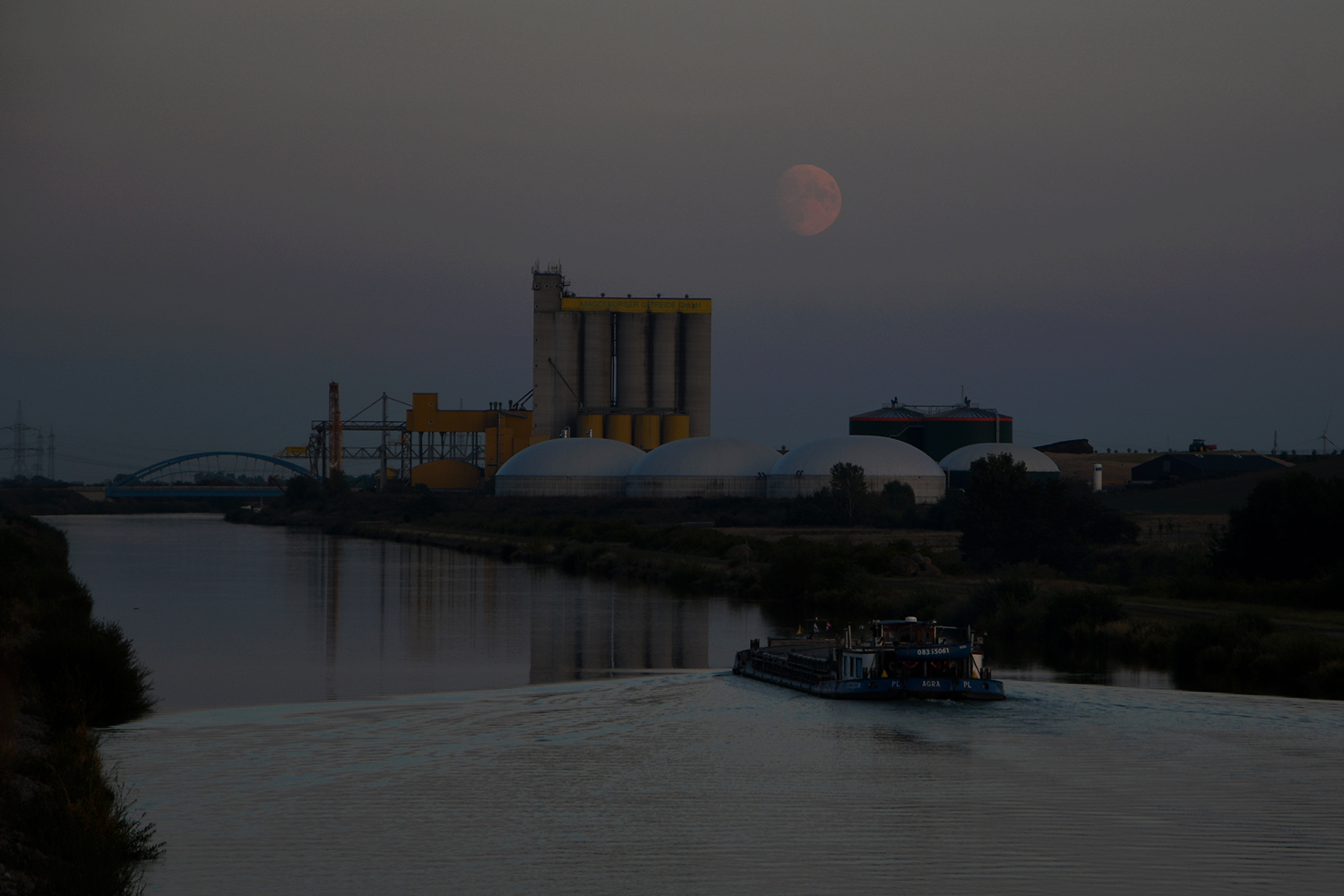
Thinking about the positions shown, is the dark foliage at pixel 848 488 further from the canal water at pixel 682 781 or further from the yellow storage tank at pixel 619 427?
the canal water at pixel 682 781

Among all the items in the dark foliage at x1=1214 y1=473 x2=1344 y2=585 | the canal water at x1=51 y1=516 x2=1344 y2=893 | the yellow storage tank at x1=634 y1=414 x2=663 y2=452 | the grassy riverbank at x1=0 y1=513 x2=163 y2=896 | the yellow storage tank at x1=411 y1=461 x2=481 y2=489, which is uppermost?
the yellow storage tank at x1=634 y1=414 x2=663 y2=452

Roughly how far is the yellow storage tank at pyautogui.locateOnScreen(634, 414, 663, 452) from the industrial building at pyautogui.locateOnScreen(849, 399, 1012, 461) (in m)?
19.3

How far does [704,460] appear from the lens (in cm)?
10344

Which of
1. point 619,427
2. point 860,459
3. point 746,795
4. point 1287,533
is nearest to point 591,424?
point 619,427

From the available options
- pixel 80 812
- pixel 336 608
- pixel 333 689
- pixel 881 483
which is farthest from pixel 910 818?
pixel 881 483

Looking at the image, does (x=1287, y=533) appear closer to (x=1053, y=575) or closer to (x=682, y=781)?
(x=1053, y=575)

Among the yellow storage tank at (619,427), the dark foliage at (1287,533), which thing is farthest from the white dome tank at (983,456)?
the dark foliage at (1287,533)

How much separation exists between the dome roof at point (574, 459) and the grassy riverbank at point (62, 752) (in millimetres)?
73341

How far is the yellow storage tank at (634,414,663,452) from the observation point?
382 ft

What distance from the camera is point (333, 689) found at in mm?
26266

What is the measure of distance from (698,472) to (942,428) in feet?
92.7

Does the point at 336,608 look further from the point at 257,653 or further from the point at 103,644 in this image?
the point at 103,644

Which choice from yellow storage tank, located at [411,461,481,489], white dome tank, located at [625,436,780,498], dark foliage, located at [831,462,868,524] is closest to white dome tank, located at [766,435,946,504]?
white dome tank, located at [625,436,780,498]

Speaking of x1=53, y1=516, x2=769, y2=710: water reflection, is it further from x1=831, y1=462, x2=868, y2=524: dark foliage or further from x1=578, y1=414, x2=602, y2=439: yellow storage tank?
x1=578, y1=414, x2=602, y2=439: yellow storage tank
